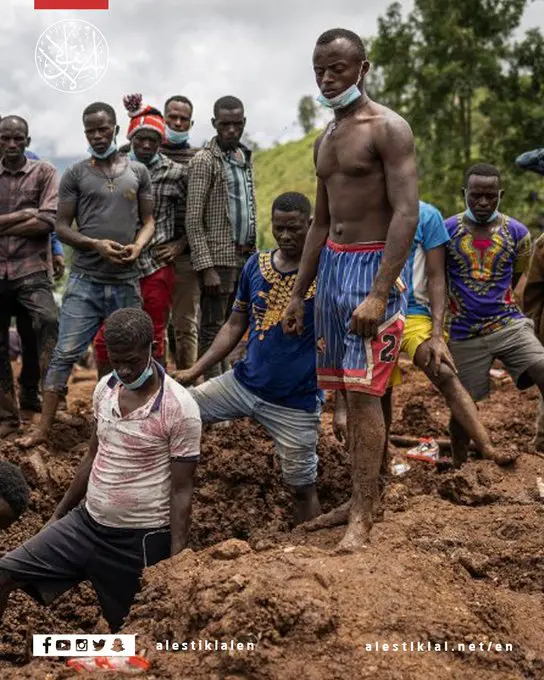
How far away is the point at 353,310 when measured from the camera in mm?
4074

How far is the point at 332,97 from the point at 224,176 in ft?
8.75

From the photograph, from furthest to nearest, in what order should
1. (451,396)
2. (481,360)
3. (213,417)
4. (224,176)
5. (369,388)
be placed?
1. (224,176)
2. (481,360)
3. (451,396)
4. (213,417)
5. (369,388)

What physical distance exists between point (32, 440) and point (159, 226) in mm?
1806

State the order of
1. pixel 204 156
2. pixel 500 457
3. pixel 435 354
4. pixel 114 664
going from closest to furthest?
pixel 114 664 → pixel 435 354 → pixel 500 457 → pixel 204 156

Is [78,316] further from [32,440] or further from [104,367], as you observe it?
[32,440]

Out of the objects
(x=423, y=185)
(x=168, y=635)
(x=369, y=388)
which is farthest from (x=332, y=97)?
(x=423, y=185)

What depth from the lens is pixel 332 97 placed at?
4.03m

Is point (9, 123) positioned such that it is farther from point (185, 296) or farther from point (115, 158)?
point (185, 296)

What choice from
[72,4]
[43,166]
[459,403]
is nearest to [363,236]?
[459,403]

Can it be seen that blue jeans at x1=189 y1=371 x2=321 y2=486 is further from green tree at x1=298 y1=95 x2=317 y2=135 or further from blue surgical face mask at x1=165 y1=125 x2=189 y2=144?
green tree at x1=298 y1=95 x2=317 y2=135

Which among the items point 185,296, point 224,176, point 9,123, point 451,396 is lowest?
point 451,396

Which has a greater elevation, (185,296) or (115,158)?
(115,158)

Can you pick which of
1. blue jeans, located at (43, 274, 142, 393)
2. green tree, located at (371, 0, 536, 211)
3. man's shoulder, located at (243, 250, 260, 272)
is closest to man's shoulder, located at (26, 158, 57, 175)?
blue jeans, located at (43, 274, 142, 393)

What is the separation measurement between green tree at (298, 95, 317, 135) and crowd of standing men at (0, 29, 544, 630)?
41.0m
